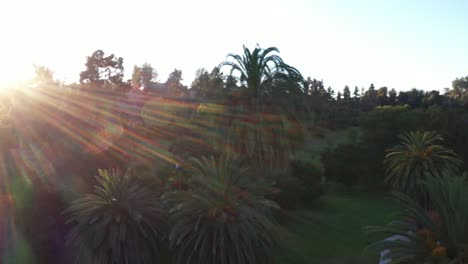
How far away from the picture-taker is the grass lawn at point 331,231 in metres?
24.5

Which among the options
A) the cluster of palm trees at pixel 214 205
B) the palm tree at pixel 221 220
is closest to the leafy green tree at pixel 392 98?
the cluster of palm trees at pixel 214 205

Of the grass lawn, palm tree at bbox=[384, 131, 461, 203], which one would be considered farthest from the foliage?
palm tree at bbox=[384, 131, 461, 203]

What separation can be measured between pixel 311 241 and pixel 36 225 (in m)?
17.6

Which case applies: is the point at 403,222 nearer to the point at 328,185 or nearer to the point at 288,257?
the point at 288,257

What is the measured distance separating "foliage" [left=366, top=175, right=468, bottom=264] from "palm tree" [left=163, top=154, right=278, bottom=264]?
4.99 meters

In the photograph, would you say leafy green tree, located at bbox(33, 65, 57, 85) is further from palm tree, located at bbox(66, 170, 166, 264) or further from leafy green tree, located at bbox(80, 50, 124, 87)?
palm tree, located at bbox(66, 170, 166, 264)

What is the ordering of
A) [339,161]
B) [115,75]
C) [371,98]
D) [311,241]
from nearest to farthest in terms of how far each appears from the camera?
1. [311,241]
2. [339,161]
3. [115,75]
4. [371,98]

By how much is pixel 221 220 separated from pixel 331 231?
1668 centimetres

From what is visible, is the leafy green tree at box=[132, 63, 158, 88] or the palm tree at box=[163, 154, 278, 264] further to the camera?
the leafy green tree at box=[132, 63, 158, 88]

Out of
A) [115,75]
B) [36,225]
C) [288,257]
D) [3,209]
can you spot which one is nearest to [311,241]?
[288,257]

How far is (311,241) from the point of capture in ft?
91.0

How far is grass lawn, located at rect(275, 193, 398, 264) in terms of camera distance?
2451 centimetres

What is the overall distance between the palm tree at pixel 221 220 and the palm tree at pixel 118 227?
204 cm

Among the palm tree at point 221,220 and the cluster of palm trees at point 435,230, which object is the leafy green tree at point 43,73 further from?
the cluster of palm trees at point 435,230
